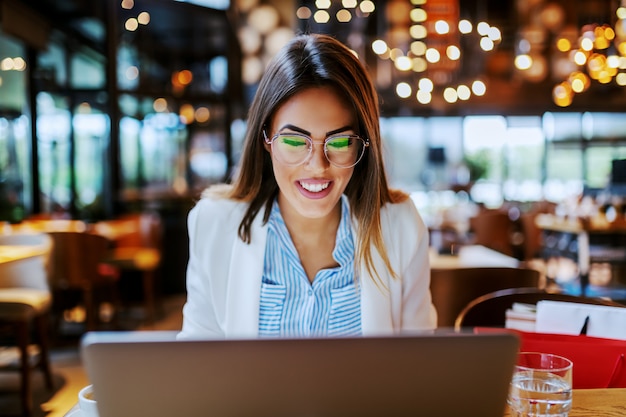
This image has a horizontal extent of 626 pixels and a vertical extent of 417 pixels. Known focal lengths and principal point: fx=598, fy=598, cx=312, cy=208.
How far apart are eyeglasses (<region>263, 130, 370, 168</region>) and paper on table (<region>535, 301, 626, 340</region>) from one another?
1.86ft

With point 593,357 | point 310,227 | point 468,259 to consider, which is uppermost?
point 310,227

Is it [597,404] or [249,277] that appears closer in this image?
[597,404]

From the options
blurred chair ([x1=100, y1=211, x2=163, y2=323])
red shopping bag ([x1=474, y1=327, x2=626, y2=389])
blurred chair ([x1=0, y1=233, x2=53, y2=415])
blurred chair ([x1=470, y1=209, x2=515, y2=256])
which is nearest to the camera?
red shopping bag ([x1=474, y1=327, x2=626, y2=389])

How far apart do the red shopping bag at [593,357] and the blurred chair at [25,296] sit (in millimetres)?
3054

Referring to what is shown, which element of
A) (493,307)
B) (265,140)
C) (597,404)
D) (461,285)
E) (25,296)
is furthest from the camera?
(25,296)

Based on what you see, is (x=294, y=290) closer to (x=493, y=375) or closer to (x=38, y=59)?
(x=493, y=375)

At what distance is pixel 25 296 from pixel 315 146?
3.05 metres

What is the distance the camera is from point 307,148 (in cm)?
133

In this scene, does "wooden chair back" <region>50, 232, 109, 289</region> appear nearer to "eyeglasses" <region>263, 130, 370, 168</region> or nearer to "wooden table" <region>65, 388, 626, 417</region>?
"eyeglasses" <region>263, 130, 370, 168</region>

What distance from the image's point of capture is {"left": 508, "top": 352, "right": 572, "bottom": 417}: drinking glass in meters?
0.96

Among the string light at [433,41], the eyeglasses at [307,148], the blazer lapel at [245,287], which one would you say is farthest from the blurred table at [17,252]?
the string light at [433,41]

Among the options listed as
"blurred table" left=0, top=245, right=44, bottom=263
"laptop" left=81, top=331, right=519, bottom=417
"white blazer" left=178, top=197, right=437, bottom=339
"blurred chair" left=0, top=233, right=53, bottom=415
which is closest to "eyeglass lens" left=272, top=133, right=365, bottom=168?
"white blazer" left=178, top=197, right=437, bottom=339

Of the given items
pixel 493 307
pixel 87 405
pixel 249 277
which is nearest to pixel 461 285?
pixel 493 307

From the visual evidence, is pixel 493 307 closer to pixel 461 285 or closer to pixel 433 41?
pixel 461 285
